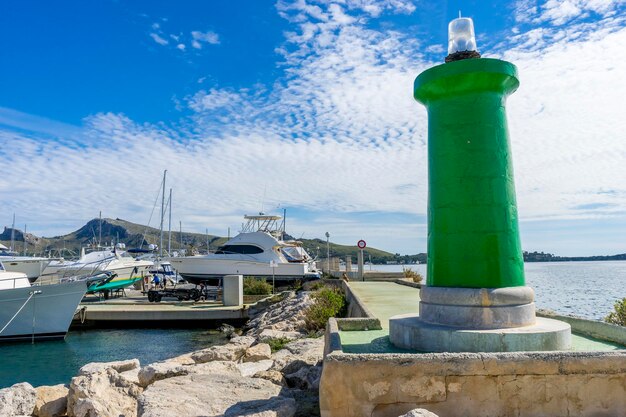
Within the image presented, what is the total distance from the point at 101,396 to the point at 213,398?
190 centimetres

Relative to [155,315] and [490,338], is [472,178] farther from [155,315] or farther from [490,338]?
[155,315]

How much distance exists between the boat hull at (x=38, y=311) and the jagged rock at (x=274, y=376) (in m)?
16.1

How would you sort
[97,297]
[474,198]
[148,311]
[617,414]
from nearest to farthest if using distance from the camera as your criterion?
[617,414] < [474,198] < [148,311] < [97,297]

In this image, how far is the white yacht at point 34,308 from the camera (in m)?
19.7

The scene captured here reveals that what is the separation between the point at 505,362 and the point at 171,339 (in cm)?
1798

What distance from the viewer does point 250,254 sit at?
1363 inches

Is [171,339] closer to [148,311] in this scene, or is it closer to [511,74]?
[148,311]

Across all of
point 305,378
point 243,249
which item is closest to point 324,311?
point 305,378

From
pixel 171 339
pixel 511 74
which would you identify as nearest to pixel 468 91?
pixel 511 74

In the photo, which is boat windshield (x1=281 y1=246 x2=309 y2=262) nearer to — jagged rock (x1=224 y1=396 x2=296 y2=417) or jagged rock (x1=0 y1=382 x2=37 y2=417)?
jagged rock (x1=0 y1=382 x2=37 y2=417)

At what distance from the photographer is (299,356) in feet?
30.6

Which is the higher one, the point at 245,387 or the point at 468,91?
the point at 468,91

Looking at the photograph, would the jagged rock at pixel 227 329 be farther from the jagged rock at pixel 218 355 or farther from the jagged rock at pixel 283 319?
the jagged rock at pixel 218 355

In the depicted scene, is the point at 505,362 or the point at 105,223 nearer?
the point at 505,362
